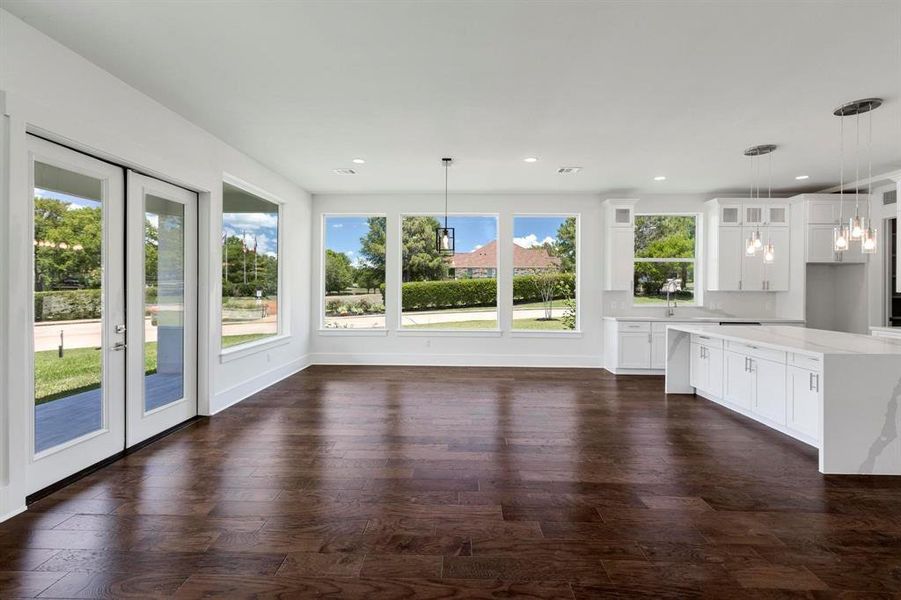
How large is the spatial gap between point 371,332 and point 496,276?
88.8 inches

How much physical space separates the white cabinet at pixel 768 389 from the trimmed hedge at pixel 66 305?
17.7 feet

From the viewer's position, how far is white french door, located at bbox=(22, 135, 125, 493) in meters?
2.83

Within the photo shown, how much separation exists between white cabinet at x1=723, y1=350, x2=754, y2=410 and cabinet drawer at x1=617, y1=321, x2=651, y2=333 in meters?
1.96

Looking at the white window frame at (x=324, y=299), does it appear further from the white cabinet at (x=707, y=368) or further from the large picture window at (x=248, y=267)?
the white cabinet at (x=707, y=368)

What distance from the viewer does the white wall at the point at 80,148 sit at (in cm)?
249

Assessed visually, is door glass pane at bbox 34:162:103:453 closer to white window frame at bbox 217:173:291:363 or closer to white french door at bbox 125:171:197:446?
white french door at bbox 125:171:197:446

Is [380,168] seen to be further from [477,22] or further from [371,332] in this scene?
[477,22]

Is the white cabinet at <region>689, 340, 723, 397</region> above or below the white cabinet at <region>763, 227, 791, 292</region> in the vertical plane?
below

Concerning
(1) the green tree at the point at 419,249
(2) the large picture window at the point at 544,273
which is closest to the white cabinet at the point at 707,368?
(2) the large picture window at the point at 544,273

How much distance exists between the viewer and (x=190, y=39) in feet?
9.17

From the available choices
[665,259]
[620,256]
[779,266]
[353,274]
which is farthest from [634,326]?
[353,274]

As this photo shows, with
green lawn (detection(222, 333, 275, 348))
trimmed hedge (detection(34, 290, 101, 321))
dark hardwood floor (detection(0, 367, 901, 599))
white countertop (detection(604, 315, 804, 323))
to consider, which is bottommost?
dark hardwood floor (detection(0, 367, 901, 599))

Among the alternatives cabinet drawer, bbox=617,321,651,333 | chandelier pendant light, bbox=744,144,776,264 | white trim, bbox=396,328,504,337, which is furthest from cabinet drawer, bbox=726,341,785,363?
white trim, bbox=396,328,504,337

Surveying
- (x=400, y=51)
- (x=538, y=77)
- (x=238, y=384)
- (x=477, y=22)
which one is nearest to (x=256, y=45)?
(x=400, y=51)
